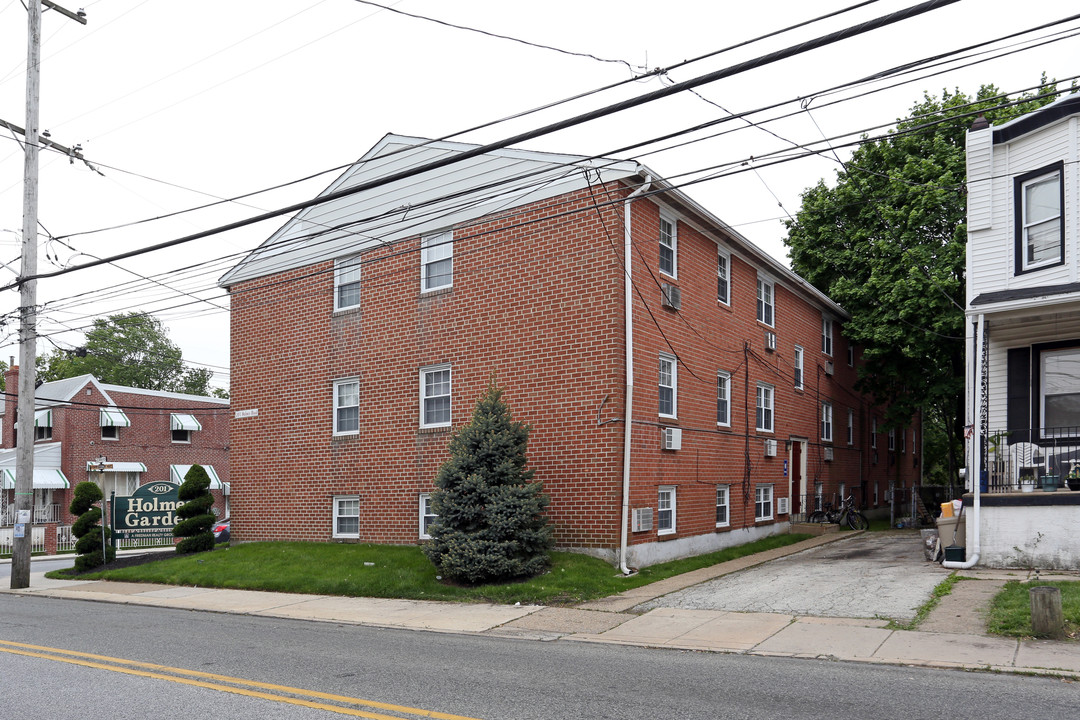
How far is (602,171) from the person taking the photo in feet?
53.8

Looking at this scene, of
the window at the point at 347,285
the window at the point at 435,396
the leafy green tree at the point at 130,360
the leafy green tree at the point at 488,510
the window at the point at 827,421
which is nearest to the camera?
the leafy green tree at the point at 488,510

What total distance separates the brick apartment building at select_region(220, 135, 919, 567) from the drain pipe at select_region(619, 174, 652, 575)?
46 mm

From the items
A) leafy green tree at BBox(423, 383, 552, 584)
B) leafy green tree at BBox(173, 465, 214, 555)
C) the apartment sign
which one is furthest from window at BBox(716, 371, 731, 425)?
the apartment sign

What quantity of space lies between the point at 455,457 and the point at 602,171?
6.10 m

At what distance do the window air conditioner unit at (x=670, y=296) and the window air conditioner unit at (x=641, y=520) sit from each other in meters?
4.29

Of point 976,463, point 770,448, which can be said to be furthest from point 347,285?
point 976,463

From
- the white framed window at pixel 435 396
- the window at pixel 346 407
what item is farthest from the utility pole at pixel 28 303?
the white framed window at pixel 435 396

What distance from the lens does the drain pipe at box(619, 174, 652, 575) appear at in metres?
15.7

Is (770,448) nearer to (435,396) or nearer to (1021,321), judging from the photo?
(1021,321)

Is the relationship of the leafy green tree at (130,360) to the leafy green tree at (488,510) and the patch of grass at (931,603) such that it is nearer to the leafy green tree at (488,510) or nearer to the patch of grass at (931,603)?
the leafy green tree at (488,510)

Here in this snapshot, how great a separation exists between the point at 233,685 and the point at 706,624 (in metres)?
6.17

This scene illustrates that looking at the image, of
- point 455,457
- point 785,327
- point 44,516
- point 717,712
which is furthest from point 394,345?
point 44,516

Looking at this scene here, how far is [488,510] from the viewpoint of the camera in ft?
48.1

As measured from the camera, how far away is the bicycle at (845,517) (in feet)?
80.4
